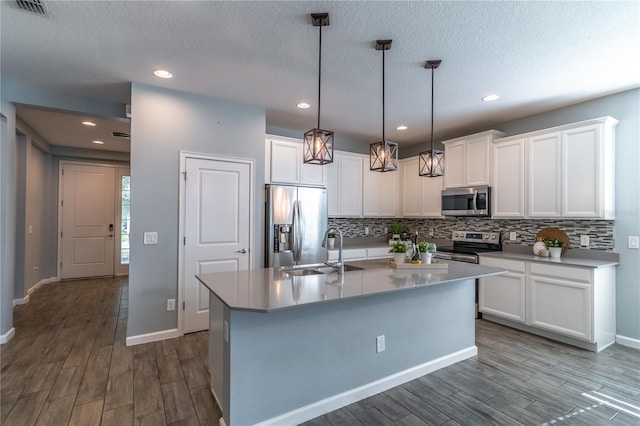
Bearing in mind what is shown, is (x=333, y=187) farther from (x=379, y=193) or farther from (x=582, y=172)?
(x=582, y=172)

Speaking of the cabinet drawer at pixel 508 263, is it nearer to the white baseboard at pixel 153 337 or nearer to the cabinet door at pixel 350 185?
the cabinet door at pixel 350 185

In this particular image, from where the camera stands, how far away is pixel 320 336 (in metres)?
2.13

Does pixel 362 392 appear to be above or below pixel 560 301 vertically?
below

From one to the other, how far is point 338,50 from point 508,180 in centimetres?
282

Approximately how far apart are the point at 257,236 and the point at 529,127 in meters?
3.76

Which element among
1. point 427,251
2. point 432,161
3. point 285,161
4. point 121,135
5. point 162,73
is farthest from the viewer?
point 121,135

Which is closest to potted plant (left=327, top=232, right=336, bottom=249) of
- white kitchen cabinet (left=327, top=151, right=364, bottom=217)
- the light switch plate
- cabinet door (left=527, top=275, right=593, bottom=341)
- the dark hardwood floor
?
white kitchen cabinet (left=327, top=151, right=364, bottom=217)

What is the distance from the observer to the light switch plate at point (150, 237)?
3.23 m

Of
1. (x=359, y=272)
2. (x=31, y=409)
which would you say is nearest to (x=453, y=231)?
(x=359, y=272)

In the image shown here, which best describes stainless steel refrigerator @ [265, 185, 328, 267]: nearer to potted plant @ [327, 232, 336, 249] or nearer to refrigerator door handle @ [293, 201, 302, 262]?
refrigerator door handle @ [293, 201, 302, 262]

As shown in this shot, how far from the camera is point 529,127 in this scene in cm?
400

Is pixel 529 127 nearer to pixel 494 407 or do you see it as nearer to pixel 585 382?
pixel 585 382

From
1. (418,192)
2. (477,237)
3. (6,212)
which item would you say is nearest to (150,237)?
(6,212)

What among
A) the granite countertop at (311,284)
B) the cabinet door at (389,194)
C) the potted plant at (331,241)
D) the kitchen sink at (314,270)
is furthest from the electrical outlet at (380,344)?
the cabinet door at (389,194)
